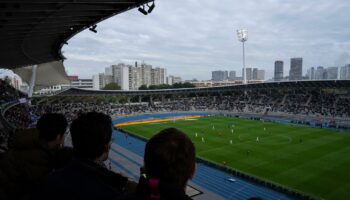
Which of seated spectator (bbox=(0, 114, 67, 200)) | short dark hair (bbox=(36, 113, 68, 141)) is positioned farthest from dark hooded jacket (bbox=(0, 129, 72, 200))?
short dark hair (bbox=(36, 113, 68, 141))

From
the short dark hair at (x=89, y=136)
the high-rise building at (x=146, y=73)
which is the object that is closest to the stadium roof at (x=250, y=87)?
the short dark hair at (x=89, y=136)

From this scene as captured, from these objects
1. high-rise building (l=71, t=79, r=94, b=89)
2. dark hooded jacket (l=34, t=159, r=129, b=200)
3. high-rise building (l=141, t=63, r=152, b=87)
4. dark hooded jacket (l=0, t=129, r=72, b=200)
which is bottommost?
dark hooded jacket (l=0, t=129, r=72, b=200)

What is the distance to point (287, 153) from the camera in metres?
30.1

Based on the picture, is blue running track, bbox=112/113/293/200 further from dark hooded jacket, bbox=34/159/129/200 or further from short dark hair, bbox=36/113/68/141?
dark hooded jacket, bbox=34/159/129/200

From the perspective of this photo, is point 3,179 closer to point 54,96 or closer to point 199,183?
point 199,183

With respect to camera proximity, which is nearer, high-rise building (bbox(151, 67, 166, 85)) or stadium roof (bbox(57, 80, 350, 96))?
stadium roof (bbox(57, 80, 350, 96))

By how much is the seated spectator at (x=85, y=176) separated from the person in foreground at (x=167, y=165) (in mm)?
265

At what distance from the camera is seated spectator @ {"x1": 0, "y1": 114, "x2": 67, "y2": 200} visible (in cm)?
313

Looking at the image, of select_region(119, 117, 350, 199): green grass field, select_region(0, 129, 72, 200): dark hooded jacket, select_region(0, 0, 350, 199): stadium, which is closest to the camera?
select_region(0, 129, 72, 200): dark hooded jacket

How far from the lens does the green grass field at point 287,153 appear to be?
22.0m

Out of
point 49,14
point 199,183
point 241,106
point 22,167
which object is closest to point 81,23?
point 49,14

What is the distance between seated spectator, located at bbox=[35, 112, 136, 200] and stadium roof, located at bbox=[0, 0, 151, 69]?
867 cm

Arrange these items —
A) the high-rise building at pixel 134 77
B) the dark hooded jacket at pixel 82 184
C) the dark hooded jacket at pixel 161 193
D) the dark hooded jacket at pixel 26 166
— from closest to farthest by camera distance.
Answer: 1. the dark hooded jacket at pixel 161 193
2. the dark hooded jacket at pixel 82 184
3. the dark hooded jacket at pixel 26 166
4. the high-rise building at pixel 134 77

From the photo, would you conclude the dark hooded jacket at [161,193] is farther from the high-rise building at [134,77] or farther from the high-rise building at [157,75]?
the high-rise building at [157,75]
